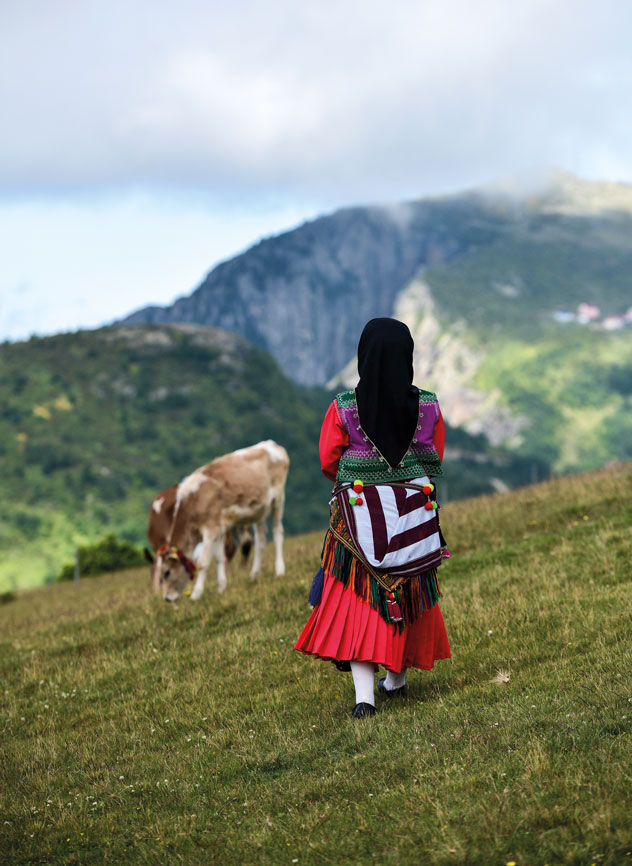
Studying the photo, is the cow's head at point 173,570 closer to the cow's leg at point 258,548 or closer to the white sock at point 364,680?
the cow's leg at point 258,548

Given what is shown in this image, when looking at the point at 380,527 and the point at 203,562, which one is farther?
the point at 203,562

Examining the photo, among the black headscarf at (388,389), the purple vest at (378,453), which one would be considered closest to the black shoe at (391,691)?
the purple vest at (378,453)

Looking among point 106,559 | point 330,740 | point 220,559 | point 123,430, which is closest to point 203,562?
point 220,559

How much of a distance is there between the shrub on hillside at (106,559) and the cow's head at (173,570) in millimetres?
39973

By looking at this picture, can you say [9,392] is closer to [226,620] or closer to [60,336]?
[60,336]

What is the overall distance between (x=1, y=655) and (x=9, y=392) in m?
159

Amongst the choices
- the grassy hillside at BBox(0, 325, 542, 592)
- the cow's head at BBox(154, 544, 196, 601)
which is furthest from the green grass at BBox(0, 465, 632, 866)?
the grassy hillside at BBox(0, 325, 542, 592)

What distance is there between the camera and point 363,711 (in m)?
6.94

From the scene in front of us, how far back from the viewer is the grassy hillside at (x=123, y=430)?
129m

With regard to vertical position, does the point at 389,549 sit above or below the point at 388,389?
below

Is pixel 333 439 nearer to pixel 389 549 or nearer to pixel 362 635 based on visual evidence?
pixel 389 549

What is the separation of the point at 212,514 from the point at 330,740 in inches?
360

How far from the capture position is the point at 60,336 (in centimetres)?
18775

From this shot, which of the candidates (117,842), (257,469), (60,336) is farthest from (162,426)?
(117,842)
